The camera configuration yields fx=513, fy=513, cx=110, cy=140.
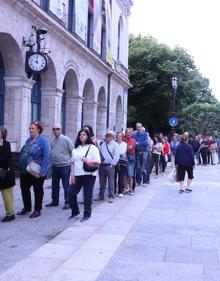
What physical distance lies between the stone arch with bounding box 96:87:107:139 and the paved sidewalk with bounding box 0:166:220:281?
677 inches

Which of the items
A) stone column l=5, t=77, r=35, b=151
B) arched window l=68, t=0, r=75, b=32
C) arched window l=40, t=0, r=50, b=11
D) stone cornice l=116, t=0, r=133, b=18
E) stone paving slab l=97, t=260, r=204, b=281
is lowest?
stone paving slab l=97, t=260, r=204, b=281

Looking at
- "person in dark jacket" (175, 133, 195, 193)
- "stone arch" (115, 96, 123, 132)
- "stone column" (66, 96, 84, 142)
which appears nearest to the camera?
"person in dark jacket" (175, 133, 195, 193)

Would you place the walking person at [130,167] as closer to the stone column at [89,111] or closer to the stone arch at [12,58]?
the stone arch at [12,58]

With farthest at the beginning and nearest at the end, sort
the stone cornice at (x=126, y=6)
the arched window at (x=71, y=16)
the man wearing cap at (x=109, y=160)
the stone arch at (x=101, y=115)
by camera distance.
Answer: the stone cornice at (x=126, y=6) < the stone arch at (x=101, y=115) < the arched window at (x=71, y=16) < the man wearing cap at (x=109, y=160)

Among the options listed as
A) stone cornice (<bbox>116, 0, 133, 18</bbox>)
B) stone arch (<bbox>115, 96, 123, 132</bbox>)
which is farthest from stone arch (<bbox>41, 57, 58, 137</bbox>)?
stone arch (<bbox>115, 96, 123, 132</bbox>)

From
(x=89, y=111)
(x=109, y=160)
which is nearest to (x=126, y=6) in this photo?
(x=89, y=111)

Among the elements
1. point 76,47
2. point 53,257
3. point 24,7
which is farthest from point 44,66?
point 53,257

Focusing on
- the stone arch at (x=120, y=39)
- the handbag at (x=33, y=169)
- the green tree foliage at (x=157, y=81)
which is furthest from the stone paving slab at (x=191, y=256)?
the green tree foliage at (x=157, y=81)

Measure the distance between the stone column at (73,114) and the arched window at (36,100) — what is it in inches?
137

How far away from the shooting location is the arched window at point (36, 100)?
18328 mm

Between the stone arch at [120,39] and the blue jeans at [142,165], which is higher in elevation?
the stone arch at [120,39]

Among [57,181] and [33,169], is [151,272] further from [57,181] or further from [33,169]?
[57,181]

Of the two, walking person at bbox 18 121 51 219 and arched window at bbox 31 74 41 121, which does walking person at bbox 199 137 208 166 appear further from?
walking person at bbox 18 121 51 219

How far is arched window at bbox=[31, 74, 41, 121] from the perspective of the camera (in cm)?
1833
